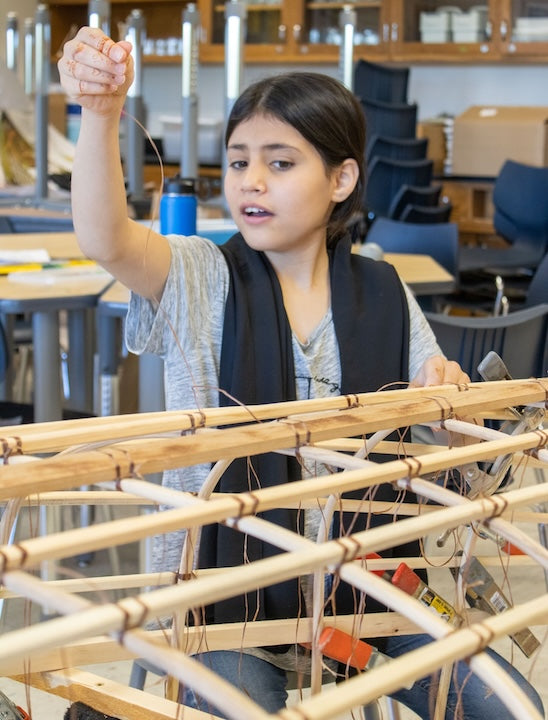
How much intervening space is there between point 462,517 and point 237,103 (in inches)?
27.0

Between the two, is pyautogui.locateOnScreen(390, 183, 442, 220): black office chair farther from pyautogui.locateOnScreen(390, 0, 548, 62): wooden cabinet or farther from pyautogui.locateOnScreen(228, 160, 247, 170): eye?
pyautogui.locateOnScreen(228, 160, 247, 170): eye

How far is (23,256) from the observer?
206 cm

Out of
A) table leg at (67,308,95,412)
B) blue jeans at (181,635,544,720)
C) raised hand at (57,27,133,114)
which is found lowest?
table leg at (67,308,95,412)

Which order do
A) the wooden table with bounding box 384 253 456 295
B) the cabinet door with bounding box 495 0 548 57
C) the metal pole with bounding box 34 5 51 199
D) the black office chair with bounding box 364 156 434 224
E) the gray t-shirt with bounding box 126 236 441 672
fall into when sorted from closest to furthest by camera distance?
the gray t-shirt with bounding box 126 236 441 672, the wooden table with bounding box 384 253 456 295, the metal pole with bounding box 34 5 51 199, the black office chair with bounding box 364 156 434 224, the cabinet door with bounding box 495 0 548 57

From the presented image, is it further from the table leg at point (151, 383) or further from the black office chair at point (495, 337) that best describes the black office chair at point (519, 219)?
the table leg at point (151, 383)

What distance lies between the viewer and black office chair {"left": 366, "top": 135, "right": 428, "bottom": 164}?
13.9 feet

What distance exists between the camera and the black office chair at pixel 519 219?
11.5 feet

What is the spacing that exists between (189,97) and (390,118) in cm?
216

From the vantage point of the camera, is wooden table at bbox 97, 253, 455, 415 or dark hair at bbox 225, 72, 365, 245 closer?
dark hair at bbox 225, 72, 365, 245

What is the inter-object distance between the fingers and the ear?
0.37 m

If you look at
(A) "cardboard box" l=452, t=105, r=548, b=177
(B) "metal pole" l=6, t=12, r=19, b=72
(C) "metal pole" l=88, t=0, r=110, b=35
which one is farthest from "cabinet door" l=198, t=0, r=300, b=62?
(C) "metal pole" l=88, t=0, r=110, b=35

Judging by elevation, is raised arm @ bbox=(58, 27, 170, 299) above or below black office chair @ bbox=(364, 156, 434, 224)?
above

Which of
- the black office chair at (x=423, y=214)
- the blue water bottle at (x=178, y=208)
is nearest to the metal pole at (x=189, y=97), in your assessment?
the blue water bottle at (x=178, y=208)

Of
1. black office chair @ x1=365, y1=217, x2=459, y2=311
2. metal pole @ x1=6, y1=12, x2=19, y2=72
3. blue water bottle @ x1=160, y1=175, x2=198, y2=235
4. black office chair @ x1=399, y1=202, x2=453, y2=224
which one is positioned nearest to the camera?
blue water bottle @ x1=160, y1=175, x2=198, y2=235
